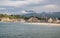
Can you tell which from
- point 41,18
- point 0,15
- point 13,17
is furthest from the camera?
point 0,15

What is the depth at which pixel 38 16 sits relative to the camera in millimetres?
19719

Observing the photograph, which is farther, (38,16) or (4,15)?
(4,15)

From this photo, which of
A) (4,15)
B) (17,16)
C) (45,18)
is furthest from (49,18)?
(4,15)

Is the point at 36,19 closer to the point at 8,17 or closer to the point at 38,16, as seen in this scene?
the point at 38,16

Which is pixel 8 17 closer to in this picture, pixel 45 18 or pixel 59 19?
pixel 45 18

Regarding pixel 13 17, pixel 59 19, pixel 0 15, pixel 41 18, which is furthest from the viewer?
pixel 0 15

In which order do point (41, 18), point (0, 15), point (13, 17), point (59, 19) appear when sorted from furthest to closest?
1. point (0, 15)
2. point (13, 17)
3. point (41, 18)
4. point (59, 19)

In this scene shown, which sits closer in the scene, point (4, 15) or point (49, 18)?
point (49, 18)

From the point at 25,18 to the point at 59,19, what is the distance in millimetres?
3943

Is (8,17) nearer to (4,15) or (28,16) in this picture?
(4,15)

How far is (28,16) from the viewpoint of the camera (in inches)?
805

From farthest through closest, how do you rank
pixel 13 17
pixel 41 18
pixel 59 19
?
pixel 13 17 → pixel 41 18 → pixel 59 19

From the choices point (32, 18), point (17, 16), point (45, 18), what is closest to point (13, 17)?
point (17, 16)

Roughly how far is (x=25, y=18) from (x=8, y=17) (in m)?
2.20
